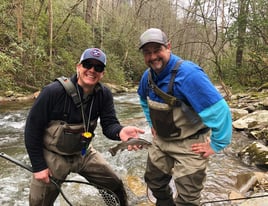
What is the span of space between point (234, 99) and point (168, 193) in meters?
10.1

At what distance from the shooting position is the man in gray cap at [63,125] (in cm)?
266

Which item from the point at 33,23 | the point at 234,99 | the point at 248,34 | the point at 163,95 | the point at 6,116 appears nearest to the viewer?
the point at 163,95

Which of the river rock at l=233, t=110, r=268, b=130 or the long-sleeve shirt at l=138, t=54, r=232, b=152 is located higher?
the long-sleeve shirt at l=138, t=54, r=232, b=152

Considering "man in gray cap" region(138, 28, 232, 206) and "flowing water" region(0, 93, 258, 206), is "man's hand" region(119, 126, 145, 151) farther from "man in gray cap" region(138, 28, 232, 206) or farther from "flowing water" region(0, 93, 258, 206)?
"flowing water" region(0, 93, 258, 206)

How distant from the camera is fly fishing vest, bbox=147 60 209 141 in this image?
2.66 m

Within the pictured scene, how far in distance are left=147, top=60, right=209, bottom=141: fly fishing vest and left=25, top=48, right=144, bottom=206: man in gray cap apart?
36 centimetres

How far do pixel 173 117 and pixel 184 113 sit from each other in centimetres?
12

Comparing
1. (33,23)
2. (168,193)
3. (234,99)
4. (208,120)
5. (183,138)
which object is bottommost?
(234,99)

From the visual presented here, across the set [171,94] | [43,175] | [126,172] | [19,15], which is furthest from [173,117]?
[19,15]

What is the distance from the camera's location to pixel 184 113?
8.83 feet

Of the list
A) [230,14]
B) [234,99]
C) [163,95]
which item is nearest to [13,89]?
[234,99]

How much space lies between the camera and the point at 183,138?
2.81m

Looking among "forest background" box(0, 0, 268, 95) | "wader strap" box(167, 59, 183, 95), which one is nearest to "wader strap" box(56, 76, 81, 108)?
"wader strap" box(167, 59, 183, 95)

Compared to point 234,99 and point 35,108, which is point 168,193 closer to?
point 35,108
